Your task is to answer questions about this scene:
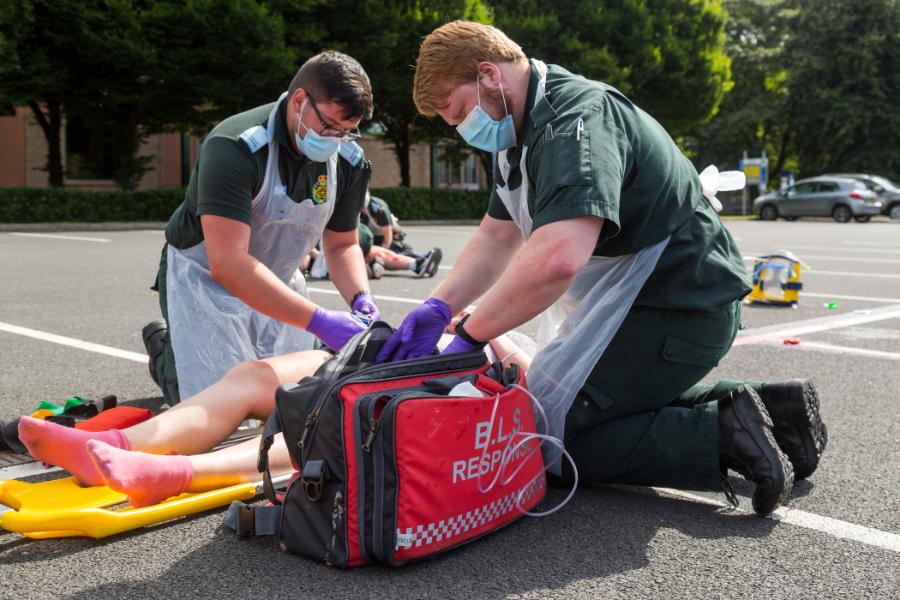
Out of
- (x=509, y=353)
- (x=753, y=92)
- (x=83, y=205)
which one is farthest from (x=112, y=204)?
(x=753, y=92)

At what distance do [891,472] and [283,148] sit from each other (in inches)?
97.9

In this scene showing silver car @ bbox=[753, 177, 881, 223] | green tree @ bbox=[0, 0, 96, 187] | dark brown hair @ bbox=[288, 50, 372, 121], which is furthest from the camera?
silver car @ bbox=[753, 177, 881, 223]

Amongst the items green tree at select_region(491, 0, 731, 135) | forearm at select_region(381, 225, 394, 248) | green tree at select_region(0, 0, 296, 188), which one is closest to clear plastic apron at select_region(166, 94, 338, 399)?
forearm at select_region(381, 225, 394, 248)

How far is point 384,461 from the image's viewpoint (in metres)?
2.39

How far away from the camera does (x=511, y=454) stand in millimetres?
2703

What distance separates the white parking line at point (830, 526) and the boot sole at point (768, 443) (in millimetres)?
46

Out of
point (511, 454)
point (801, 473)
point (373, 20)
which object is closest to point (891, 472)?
point (801, 473)

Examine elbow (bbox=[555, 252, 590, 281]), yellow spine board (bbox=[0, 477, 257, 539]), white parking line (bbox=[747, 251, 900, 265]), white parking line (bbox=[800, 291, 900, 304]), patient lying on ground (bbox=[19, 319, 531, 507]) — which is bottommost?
white parking line (bbox=[800, 291, 900, 304])

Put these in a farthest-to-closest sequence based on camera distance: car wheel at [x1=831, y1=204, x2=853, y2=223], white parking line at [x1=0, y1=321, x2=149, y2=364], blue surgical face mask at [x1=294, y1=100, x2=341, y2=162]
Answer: car wheel at [x1=831, y1=204, x2=853, y2=223]
white parking line at [x1=0, y1=321, x2=149, y2=364]
blue surgical face mask at [x1=294, y1=100, x2=341, y2=162]

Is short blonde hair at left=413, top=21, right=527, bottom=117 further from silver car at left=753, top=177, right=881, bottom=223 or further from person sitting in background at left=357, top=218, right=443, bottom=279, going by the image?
silver car at left=753, top=177, right=881, bottom=223

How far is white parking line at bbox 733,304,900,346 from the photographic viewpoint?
21.5 feet

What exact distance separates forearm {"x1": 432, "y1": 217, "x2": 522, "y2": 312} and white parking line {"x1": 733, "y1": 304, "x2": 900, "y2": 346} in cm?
326

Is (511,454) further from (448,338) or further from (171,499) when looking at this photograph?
(171,499)

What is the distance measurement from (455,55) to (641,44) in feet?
101
